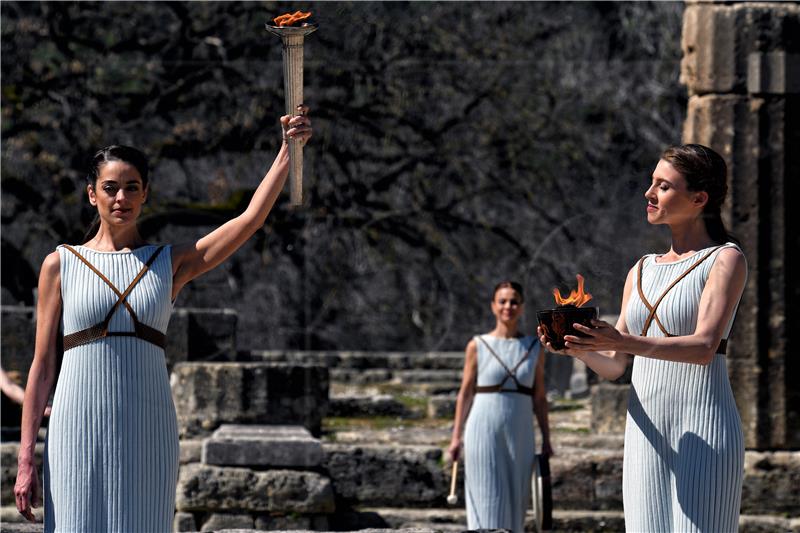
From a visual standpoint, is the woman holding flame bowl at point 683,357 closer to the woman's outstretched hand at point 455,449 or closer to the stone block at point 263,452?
the woman's outstretched hand at point 455,449

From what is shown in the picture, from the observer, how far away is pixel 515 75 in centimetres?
2136

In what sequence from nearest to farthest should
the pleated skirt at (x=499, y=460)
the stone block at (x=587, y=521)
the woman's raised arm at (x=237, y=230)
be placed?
the woman's raised arm at (x=237, y=230) → the pleated skirt at (x=499, y=460) → the stone block at (x=587, y=521)

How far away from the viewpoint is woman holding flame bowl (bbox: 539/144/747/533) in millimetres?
4148

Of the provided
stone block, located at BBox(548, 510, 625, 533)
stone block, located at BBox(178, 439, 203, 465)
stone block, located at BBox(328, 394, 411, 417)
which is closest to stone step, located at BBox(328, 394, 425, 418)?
stone block, located at BBox(328, 394, 411, 417)

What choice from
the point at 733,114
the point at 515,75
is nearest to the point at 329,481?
the point at 733,114

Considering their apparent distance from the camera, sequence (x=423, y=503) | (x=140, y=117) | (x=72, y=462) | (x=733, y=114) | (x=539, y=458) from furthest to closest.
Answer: (x=140, y=117) → (x=423, y=503) → (x=733, y=114) → (x=539, y=458) → (x=72, y=462)

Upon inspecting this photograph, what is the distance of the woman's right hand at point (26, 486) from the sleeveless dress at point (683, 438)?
66.1 inches

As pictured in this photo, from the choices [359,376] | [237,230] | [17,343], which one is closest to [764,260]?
[237,230]

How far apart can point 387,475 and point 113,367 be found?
16.7 ft

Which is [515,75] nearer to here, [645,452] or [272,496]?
[272,496]

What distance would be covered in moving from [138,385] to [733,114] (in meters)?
4.87

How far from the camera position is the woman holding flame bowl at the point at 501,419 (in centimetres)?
779

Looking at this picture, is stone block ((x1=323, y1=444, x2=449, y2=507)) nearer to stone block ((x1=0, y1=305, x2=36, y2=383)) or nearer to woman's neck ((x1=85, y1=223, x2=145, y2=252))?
stone block ((x1=0, y1=305, x2=36, y2=383))

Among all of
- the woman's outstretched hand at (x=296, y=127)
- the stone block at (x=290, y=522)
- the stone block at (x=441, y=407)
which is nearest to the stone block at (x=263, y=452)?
the stone block at (x=290, y=522)
